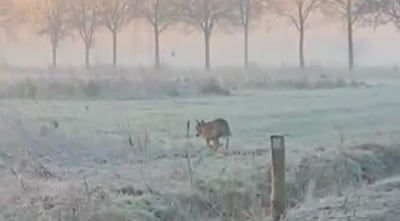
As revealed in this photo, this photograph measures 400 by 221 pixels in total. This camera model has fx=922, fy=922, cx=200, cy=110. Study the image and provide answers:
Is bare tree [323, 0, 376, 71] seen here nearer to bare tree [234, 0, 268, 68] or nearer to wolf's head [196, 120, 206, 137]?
bare tree [234, 0, 268, 68]

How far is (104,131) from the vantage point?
19219mm

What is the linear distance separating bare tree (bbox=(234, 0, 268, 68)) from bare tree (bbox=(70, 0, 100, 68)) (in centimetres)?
916

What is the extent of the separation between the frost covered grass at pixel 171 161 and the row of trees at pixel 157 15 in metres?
32.4

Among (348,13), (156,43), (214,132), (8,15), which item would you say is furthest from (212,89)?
(8,15)

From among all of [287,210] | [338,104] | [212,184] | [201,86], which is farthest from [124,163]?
[201,86]

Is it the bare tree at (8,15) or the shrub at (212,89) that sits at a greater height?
the bare tree at (8,15)

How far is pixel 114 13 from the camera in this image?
194ft

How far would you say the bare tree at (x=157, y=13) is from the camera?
Result: 5781 cm

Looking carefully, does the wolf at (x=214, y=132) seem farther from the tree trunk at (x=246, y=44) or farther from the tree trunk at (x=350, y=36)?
the tree trunk at (x=246, y=44)

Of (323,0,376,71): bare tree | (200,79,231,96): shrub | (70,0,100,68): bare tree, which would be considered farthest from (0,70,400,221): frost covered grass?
(70,0,100,68): bare tree

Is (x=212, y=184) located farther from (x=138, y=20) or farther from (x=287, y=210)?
(x=138, y=20)

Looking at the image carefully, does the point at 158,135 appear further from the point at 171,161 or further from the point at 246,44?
the point at 246,44

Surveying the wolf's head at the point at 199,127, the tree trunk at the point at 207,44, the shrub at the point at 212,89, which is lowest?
the wolf's head at the point at 199,127

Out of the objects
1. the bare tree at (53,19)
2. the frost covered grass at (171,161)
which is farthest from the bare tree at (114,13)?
the frost covered grass at (171,161)
